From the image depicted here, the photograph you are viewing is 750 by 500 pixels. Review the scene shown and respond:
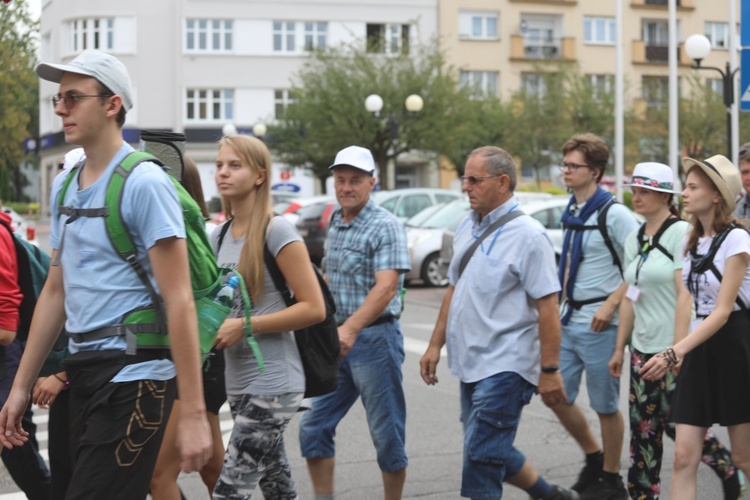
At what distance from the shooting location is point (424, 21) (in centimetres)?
5969

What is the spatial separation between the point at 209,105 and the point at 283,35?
16.4 feet

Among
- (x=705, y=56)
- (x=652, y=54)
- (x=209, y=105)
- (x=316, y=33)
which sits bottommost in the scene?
(x=705, y=56)

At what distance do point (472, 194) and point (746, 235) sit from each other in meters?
1.22

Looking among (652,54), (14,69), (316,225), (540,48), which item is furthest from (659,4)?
(316,225)

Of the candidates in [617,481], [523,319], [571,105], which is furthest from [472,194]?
[571,105]

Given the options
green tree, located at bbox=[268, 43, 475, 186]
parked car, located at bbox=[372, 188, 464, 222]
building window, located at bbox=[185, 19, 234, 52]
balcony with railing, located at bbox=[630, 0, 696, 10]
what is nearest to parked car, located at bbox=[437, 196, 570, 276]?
parked car, located at bbox=[372, 188, 464, 222]

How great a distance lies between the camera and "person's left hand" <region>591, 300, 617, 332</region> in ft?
21.4

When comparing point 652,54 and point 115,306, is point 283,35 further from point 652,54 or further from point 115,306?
point 115,306

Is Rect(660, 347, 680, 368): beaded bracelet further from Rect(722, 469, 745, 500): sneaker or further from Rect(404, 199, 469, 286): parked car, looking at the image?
Rect(404, 199, 469, 286): parked car

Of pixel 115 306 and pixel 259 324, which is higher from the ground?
pixel 115 306

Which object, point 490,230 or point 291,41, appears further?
point 291,41

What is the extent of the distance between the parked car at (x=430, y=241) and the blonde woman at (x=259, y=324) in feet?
52.7

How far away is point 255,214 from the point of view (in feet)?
15.9

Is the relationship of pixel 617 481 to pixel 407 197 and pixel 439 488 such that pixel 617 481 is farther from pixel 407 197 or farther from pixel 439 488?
pixel 407 197
